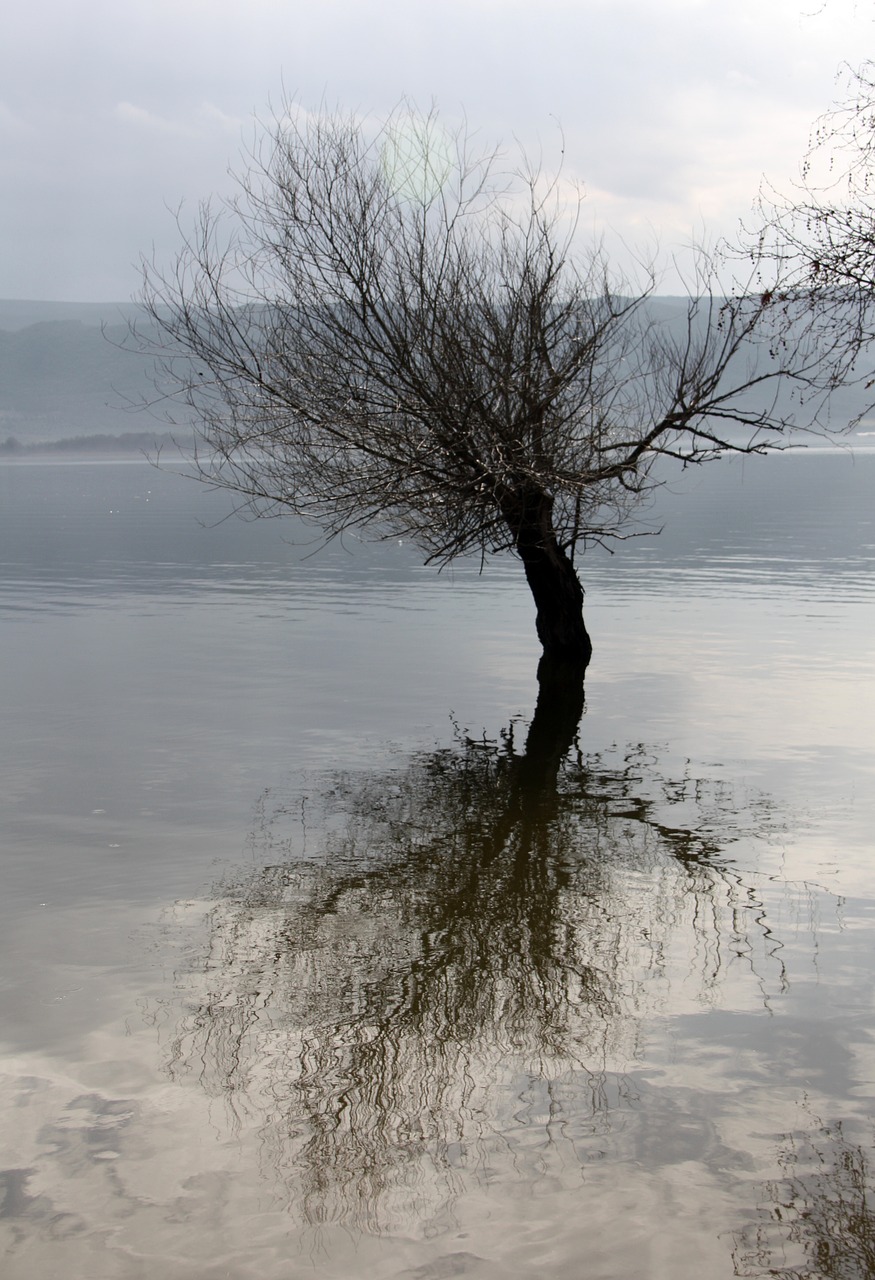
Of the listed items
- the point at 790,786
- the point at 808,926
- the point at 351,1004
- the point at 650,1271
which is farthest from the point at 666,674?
the point at 650,1271

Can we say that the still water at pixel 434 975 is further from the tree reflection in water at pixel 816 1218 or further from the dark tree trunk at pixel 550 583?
the dark tree trunk at pixel 550 583

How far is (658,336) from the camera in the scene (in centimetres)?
2178

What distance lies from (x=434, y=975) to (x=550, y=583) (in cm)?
1323

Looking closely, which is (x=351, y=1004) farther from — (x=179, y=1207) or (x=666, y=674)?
(x=666, y=674)

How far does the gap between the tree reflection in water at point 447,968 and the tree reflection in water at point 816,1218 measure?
0.93m

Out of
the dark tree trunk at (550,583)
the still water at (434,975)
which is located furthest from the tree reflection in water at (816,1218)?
the dark tree trunk at (550,583)

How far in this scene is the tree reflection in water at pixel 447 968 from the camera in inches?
241

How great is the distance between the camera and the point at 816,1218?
18.0 ft

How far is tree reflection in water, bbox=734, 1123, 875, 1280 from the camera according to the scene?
521 cm

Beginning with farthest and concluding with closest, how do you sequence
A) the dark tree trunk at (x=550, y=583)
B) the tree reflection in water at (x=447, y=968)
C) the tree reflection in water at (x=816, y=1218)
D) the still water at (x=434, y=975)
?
the dark tree trunk at (x=550, y=583) → the tree reflection in water at (x=447, y=968) → the still water at (x=434, y=975) → the tree reflection in water at (x=816, y=1218)

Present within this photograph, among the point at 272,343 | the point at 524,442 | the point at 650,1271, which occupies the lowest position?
the point at 650,1271

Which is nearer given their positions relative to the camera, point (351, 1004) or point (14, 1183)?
point (14, 1183)

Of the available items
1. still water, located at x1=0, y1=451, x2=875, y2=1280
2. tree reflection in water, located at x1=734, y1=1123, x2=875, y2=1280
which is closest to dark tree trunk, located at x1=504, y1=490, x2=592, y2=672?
still water, located at x1=0, y1=451, x2=875, y2=1280

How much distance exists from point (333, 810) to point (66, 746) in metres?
4.29
